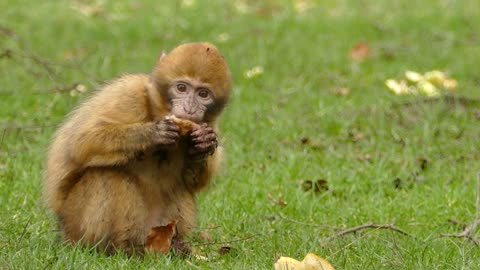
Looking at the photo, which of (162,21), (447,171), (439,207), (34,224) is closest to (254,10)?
(162,21)

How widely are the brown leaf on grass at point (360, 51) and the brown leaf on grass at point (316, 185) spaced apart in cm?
411

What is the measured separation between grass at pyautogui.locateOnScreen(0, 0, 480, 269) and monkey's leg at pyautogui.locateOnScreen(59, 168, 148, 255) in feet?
0.42

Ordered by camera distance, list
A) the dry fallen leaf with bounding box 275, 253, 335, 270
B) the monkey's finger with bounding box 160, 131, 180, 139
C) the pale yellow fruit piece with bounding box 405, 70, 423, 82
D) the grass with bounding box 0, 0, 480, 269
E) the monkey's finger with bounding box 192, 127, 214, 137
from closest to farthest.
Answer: the dry fallen leaf with bounding box 275, 253, 335, 270, the monkey's finger with bounding box 160, 131, 180, 139, the monkey's finger with bounding box 192, 127, 214, 137, the grass with bounding box 0, 0, 480, 269, the pale yellow fruit piece with bounding box 405, 70, 423, 82

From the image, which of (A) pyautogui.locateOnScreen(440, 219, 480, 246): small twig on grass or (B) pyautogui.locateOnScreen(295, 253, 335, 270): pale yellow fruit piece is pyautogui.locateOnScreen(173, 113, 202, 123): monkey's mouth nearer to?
(B) pyautogui.locateOnScreen(295, 253, 335, 270): pale yellow fruit piece

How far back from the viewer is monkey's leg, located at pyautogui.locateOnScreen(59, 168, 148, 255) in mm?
5609

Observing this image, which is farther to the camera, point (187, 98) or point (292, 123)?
point (292, 123)

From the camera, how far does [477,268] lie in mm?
5539

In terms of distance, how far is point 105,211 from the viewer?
18.4 ft

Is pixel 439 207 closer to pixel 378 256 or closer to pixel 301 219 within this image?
pixel 301 219

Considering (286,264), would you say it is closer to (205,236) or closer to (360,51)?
(205,236)

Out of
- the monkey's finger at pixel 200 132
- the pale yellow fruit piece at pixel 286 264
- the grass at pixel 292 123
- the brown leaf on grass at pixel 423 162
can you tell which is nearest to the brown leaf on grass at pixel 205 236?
the grass at pixel 292 123

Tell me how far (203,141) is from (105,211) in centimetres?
63

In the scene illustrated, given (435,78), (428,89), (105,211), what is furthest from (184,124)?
(435,78)

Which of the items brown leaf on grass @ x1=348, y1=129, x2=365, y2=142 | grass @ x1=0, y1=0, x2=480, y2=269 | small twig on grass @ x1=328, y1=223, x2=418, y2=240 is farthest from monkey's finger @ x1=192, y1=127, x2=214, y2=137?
brown leaf on grass @ x1=348, y1=129, x2=365, y2=142
